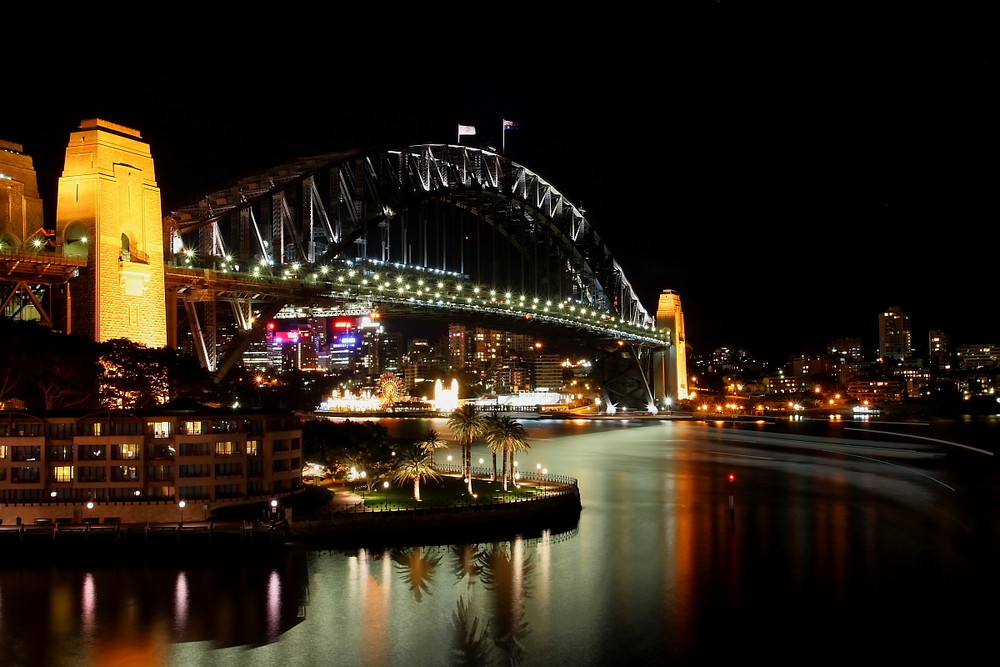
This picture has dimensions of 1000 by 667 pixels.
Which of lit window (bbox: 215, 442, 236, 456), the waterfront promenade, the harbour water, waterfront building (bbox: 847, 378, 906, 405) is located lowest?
the harbour water

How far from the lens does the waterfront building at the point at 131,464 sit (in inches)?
935

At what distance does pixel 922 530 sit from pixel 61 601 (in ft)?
75.4

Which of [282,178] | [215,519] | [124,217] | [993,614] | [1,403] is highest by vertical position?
[282,178]

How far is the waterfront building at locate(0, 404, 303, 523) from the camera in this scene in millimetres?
23750

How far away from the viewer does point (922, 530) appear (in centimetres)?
2717

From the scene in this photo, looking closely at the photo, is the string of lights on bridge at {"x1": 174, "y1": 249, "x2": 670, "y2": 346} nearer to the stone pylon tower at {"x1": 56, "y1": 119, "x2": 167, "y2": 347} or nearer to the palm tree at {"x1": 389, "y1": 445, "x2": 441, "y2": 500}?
the stone pylon tower at {"x1": 56, "y1": 119, "x2": 167, "y2": 347}

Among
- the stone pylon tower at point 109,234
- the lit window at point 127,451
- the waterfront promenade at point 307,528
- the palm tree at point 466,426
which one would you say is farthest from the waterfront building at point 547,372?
the lit window at point 127,451

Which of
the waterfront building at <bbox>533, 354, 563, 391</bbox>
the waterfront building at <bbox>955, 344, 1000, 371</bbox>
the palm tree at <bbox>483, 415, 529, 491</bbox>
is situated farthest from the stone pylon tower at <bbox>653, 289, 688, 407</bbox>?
the waterfront building at <bbox>955, 344, 1000, 371</bbox>

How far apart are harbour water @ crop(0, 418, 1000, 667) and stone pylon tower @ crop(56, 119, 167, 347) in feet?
28.0

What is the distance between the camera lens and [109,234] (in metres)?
26.9

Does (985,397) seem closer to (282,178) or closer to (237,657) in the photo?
(282,178)

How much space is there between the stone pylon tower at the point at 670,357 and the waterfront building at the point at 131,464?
6411 cm

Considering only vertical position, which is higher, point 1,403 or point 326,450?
point 1,403

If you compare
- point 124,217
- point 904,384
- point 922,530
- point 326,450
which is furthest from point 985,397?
point 124,217
